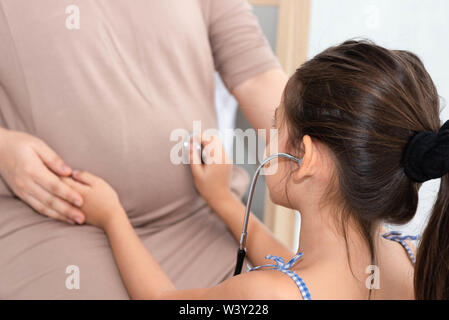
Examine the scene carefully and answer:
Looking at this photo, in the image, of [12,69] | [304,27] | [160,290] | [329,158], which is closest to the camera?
[329,158]

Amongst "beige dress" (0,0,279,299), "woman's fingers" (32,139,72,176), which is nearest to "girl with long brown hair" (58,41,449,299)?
"beige dress" (0,0,279,299)

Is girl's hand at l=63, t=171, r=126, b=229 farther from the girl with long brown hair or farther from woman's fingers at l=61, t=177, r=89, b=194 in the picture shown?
the girl with long brown hair

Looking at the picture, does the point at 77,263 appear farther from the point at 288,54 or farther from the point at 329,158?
the point at 288,54

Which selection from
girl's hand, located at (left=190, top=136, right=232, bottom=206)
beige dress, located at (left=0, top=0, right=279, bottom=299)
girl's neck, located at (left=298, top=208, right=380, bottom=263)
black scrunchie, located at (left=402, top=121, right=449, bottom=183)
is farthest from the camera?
girl's hand, located at (left=190, top=136, right=232, bottom=206)

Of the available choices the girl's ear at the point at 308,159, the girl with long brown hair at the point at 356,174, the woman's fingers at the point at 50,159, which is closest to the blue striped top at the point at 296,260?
the girl with long brown hair at the point at 356,174

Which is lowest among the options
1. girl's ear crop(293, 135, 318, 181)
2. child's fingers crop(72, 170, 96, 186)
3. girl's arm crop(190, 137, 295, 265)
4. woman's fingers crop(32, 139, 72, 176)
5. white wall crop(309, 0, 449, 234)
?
girl's arm crop(190, 137, 295, 265)

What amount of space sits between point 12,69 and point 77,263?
1.26 feet

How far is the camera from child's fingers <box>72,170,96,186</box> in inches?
35.8

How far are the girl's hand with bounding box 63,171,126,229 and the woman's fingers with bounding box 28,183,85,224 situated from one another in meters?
0.02

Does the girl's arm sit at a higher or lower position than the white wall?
lower

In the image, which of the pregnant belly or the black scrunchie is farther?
the pregnant belly

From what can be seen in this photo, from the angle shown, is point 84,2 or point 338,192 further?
point 84,2

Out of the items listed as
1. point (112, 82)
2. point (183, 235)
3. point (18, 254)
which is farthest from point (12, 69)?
point (183, 235)

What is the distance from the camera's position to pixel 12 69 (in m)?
0.91
